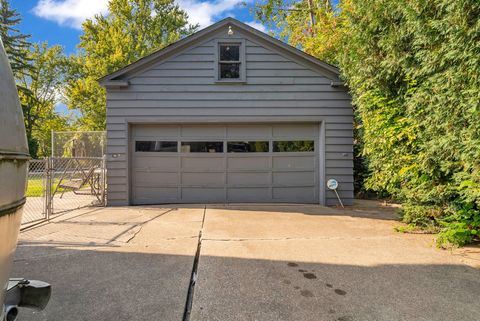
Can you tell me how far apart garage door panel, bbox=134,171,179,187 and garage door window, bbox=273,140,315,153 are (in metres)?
2.73

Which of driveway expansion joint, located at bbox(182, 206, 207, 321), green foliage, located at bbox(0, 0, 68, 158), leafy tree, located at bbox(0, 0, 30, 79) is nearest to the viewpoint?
driveway expansion joint, located at bbox(182, 206, 207, 321)

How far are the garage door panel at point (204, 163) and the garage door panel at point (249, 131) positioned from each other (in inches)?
28.2

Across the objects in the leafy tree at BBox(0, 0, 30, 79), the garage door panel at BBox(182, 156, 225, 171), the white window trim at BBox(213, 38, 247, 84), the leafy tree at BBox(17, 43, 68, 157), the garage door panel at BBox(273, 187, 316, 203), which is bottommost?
the garage door panel at BBox(273, 187, 316, 203)

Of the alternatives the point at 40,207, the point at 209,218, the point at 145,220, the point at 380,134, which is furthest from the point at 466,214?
the point at 40,207

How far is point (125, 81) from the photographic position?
6.68m

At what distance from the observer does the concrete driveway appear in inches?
87.7

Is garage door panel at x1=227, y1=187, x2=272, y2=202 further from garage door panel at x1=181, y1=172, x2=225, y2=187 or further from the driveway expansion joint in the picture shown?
the driveway expansion joint

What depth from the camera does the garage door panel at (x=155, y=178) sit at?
6.92 metres

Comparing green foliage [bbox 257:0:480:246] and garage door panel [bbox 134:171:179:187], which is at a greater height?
green foliage [bbox 257:0:480:246]

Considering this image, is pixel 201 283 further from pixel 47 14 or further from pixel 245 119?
pixel 47 14

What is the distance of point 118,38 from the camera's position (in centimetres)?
1953

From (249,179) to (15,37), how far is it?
29.9 meters

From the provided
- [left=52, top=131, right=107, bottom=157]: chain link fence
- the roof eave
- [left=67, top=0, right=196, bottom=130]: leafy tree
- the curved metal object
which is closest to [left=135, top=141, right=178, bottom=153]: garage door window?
the roof eave

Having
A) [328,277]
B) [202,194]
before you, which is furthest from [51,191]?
[328,277]
